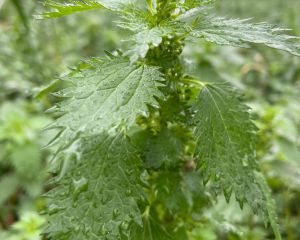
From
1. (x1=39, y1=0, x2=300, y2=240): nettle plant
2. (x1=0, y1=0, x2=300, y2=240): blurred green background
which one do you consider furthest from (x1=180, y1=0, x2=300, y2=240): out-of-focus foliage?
(x1=39, y1=0, x2=300, y2=240): nettle plant

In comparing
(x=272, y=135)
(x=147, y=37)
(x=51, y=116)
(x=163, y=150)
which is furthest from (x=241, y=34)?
(x=51, y=116)

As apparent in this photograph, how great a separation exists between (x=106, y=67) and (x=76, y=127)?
6.4 inches

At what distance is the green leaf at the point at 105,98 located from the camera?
2.32 ft

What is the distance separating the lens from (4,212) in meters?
2.37

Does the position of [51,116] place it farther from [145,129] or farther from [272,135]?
[145,129]

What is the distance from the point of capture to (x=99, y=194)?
809 millimetres

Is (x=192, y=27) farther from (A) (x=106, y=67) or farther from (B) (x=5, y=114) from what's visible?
(B) (x=5, y=114)

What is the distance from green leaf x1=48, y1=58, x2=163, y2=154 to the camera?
707 mm

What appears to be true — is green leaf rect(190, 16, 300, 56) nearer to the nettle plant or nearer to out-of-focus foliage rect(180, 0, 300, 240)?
the nettle plant

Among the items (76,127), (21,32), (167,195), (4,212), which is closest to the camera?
(76,127)

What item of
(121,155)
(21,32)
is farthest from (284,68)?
(121,155)

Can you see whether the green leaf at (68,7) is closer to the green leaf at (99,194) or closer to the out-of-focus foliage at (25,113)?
the green leaf at (99,194)

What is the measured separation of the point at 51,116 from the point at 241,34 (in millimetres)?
1953

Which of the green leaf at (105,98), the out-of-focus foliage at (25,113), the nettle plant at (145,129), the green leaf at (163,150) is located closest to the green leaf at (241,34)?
the nettle plant at (145,129)
